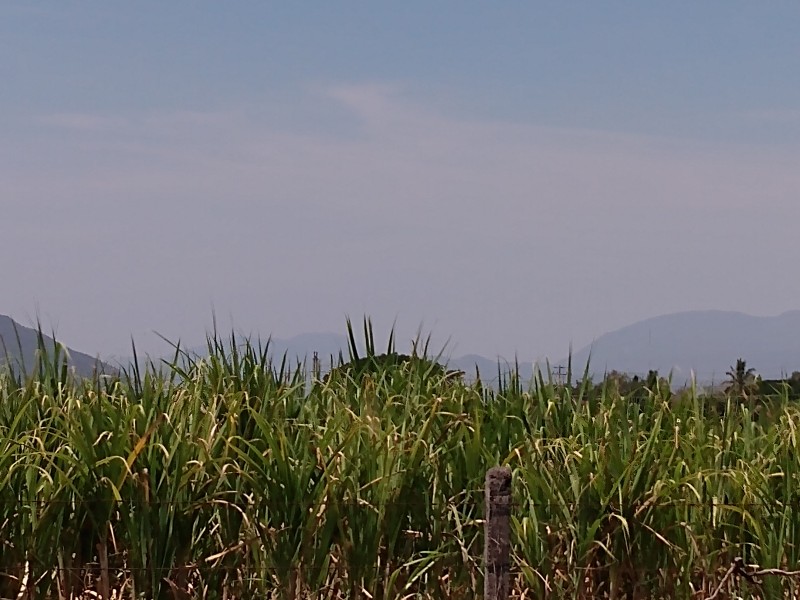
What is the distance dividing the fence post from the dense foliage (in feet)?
1.31

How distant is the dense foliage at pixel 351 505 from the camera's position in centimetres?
474

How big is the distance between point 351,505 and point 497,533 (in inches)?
26.2

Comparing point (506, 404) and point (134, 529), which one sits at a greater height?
point (506, 404)

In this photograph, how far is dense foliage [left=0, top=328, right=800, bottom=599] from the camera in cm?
474

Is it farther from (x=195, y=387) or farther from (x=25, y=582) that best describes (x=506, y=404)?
(x=25, y=582)

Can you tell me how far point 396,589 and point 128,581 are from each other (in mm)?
1111

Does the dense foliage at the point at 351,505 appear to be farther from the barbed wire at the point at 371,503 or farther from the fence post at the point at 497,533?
the fence post at the point at 497,533

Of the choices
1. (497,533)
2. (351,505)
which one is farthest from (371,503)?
(497,533)

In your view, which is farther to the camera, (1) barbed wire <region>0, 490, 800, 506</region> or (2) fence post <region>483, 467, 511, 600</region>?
(1) barbed wire <region>0, 490, 800, 506</region>

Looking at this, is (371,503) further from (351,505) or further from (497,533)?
(497,533)

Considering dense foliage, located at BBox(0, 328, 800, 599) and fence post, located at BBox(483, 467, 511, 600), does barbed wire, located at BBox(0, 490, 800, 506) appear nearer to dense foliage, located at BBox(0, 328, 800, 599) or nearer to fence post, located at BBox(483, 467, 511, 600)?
dense foliage, located at BBox(0, 328, 800, 599)

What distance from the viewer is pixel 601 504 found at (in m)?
4.94

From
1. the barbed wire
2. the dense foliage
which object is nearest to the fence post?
the barbed wire

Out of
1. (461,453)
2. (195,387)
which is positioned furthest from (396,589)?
(195,387)
